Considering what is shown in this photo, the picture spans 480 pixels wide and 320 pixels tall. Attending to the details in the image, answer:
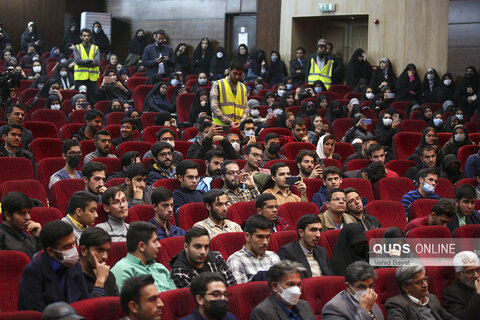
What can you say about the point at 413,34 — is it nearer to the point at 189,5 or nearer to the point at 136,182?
the point at 189,5

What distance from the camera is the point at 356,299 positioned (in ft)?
10.4

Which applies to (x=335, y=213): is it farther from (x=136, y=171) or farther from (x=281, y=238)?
(x=136, y=171)

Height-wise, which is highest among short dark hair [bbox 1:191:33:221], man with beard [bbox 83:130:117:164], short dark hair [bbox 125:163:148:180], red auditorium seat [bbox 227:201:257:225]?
man with beard [bbox 83:130:117:164]

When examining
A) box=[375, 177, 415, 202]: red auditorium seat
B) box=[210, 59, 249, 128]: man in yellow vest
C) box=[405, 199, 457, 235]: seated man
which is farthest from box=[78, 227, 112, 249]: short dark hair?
box=[210, 59, 249, 128]: man in yellow vest

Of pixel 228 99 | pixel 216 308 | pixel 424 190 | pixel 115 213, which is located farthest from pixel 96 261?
pixel 228 99

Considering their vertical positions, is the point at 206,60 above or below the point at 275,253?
above

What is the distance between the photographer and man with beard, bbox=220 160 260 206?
15.6ft

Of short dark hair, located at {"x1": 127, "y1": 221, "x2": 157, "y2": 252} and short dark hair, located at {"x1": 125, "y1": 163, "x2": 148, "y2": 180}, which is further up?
short dark hair, located at {"x1": 125, "y1": 163, "x2": 148, "y2": 180}

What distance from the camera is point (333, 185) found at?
194 inches

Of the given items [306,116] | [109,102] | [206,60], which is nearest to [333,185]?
[306,116]

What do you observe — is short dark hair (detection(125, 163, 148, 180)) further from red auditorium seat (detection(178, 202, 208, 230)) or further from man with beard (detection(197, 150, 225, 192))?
man with beard (detection(197, 150, 225, 192))

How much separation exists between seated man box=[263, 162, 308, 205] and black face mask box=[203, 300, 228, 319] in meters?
2.03

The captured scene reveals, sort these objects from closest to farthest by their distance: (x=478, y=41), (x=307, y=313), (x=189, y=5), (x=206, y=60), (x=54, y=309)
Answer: (x=54, y=309) < (x=307, y=313) < (x=478, y=41) < (x=206, y=60) < (x=189, y=5)

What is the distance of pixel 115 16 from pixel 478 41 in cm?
668
